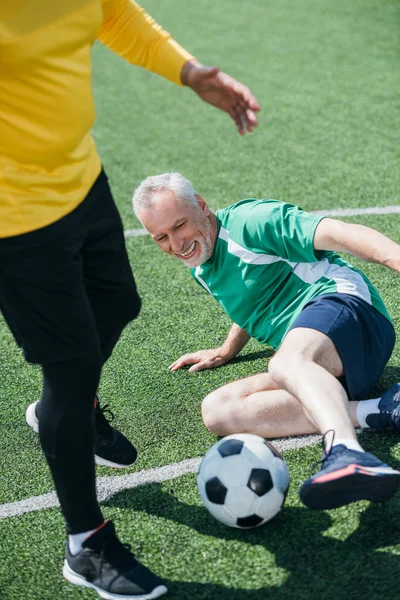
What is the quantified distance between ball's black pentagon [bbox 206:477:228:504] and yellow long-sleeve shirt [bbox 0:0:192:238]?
1233 millimetres

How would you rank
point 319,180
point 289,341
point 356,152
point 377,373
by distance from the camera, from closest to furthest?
1. point 289,341
2. point 377,373
3. point 319,180
4. point 356,152

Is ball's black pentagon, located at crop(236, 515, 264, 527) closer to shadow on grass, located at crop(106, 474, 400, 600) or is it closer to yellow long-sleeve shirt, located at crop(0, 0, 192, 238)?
shadow on grass, located at crop(106, 474, 400, 600)

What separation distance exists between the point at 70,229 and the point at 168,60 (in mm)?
808

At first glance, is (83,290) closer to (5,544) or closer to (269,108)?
(5,544)

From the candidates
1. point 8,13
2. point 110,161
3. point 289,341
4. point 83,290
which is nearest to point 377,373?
point 289,341

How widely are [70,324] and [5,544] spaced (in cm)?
116

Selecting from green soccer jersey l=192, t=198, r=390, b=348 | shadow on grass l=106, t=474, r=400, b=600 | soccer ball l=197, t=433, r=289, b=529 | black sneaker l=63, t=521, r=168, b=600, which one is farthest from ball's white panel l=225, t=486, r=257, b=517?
green soccer jersey l=192, t=198, r=390, b=348

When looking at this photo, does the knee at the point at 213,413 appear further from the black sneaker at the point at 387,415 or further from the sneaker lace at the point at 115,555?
the sneaker lace at the point at 115,555

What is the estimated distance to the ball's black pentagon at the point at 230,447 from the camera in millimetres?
3301

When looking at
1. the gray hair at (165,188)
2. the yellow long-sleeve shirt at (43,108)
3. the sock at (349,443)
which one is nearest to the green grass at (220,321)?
the sock at (349,443)

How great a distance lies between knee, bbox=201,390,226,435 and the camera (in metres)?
3.81

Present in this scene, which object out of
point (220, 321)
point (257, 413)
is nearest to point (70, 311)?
point (257, 413)

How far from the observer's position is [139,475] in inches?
145

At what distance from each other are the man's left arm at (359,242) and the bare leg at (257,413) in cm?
67
